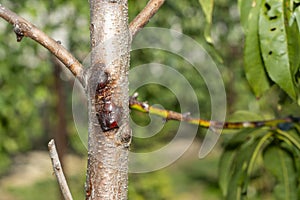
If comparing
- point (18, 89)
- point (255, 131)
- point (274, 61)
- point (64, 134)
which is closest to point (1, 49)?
point (18, 89)

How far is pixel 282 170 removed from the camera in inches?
37.9

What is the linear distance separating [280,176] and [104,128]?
1.92 ft

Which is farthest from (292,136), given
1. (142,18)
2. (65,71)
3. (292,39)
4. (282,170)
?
(65,71)

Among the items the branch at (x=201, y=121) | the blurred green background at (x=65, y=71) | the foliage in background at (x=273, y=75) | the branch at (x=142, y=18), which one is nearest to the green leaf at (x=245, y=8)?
the foliage in background at (x=273, y=75)

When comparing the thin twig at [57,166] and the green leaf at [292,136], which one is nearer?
the thin twig at [57,166]

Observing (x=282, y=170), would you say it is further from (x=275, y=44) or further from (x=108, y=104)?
(x=108, y=104)

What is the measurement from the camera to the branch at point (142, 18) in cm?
52

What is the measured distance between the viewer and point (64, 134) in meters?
2.75

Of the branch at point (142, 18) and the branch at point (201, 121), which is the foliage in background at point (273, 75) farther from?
the branch at point (142, 18)

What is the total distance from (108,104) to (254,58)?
0.39m

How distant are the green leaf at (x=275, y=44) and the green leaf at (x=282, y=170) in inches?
10.7

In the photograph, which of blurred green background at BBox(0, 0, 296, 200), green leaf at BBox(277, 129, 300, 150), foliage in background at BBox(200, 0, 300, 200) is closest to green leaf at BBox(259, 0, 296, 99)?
foliage in background at BBox(200, 0, 300, 200)

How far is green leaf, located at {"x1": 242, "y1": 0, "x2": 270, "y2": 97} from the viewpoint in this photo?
2.53 feet

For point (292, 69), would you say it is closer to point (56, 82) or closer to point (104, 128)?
Answer: point (104, 128)
